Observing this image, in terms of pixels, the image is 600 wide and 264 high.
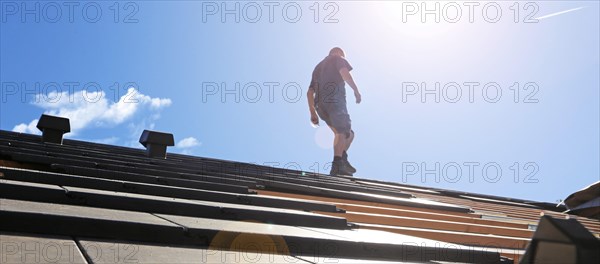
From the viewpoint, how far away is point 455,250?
1678 mm

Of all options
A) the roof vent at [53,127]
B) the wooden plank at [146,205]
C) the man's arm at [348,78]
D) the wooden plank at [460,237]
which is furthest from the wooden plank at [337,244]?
the man's arm at [348,78]

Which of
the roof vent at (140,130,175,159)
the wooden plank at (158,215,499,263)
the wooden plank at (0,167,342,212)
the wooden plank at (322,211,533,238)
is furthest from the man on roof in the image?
the wooden plank at (158,215,499,263)

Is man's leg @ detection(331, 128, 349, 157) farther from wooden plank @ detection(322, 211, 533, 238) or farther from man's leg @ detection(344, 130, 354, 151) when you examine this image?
wooden plank @ detection(322, 211, 533, 238)

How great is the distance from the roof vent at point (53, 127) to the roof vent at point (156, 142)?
2.39 ft

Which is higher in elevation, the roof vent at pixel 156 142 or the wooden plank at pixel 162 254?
the roof vent at pixel 156 142

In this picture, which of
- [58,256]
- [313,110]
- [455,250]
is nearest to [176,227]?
[58,256]

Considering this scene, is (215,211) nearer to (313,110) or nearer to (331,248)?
(331,248)

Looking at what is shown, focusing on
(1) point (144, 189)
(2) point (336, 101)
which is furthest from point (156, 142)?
(1) point (144, 189)

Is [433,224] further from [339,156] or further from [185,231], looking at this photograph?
[339,156]

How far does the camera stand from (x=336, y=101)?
22.4 feet

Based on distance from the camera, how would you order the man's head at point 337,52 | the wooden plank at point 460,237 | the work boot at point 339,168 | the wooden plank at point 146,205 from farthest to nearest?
the man's head at point 337,52, the work boot at point 339,168, the wooden plank at point 460,237, the wooden plank at point 146,205

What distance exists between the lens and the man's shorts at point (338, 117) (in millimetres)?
6715

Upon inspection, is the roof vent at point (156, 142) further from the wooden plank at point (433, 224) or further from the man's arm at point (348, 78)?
the wooden plank at point (433, 224)

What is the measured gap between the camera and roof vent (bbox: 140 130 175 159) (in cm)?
525
